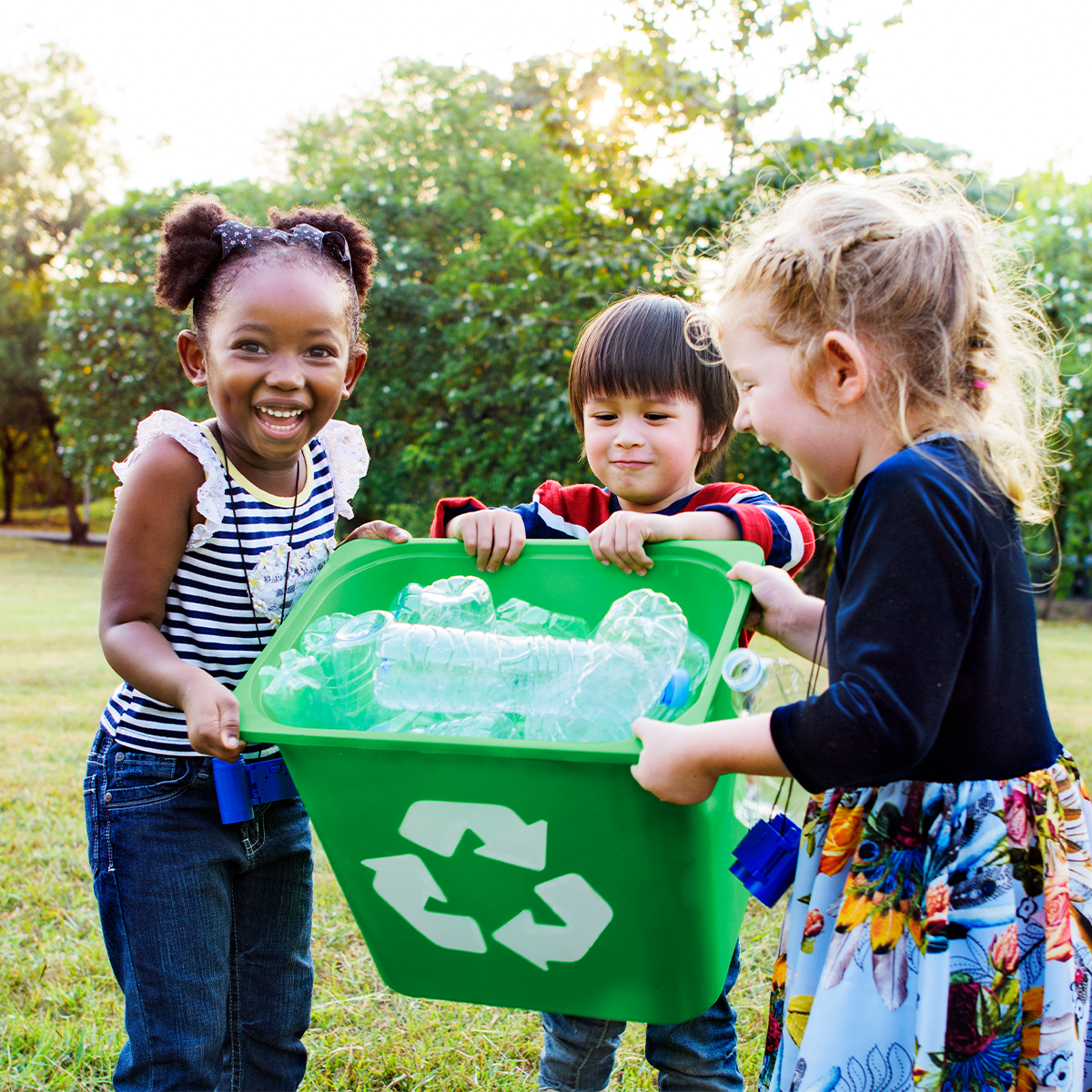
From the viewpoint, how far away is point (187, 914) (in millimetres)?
1418

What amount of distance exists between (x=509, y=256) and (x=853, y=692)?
10.7 metres

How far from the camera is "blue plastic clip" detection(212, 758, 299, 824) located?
144 centimetres

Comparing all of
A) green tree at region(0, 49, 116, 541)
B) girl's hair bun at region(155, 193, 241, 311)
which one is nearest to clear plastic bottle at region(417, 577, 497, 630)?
girl's hair bun at region(155, 193, 241, 311)

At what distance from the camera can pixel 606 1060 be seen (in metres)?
1.73

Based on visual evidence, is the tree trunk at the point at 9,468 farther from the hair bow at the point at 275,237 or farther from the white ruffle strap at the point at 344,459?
the hair bow at the point at 275,237

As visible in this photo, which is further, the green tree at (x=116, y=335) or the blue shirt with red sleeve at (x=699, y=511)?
the green tree at (x=116, y=335)

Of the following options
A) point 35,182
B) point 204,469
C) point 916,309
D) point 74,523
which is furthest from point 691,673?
point 35,182

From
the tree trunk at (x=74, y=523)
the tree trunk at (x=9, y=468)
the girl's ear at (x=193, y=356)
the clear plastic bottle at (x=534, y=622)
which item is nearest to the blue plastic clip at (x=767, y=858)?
the clear plastic bottle at (x=534, y=622)

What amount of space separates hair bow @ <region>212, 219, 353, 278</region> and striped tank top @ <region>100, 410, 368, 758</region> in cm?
31

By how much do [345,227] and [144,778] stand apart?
1.02m

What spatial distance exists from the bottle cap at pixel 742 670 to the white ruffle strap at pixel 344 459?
0.82 metres

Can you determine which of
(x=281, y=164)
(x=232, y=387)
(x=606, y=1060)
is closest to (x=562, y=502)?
(x=232, y=387)

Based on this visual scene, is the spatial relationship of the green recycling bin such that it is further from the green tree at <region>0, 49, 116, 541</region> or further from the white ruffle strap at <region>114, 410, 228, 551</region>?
the green tree at <region>0, 49, 116, 541</region>

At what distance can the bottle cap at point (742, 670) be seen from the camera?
1.20m
